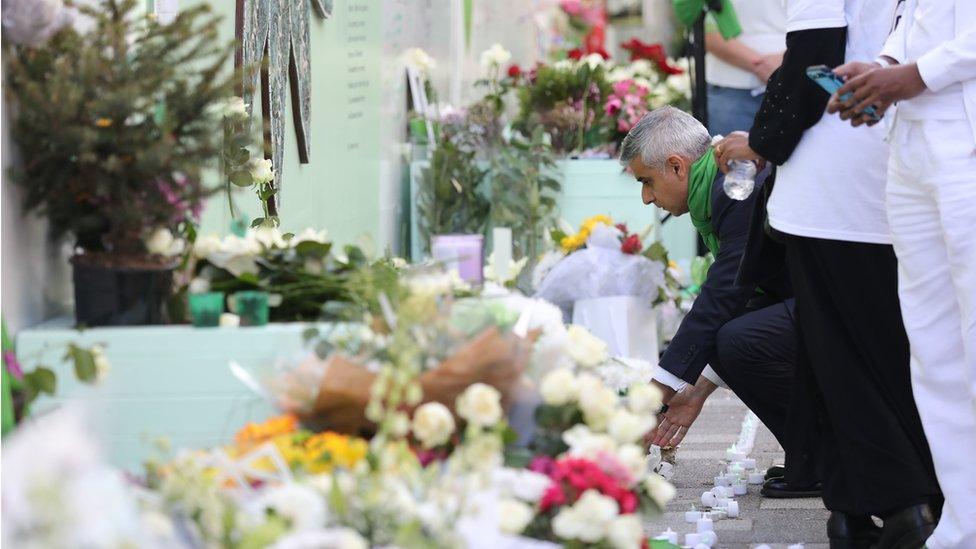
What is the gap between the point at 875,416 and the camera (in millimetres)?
3557

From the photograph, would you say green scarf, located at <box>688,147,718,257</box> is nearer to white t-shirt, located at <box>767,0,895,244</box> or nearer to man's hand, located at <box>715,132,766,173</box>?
man's hand, located at <box>715,132,766,173</box>

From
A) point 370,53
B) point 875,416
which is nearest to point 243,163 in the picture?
point 875,416

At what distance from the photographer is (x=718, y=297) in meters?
4.20

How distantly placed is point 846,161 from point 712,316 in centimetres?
81

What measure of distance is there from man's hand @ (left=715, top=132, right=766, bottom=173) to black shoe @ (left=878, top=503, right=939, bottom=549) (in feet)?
2.82

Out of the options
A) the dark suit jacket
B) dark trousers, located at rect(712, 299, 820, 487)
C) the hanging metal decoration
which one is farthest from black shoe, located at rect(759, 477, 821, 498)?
the hanging metal decoration

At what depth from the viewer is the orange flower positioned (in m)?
2.23

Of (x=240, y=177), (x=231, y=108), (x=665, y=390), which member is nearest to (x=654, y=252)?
(x=665, y=390)

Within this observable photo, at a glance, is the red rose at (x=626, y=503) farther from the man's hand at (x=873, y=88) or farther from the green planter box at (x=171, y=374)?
the man's hand at (x=873, y=88)

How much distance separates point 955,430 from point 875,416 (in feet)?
0.83

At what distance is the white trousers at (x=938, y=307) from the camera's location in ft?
10.5

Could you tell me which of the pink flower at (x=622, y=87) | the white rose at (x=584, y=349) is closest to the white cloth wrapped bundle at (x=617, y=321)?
the pink flower at (x=622, y=87)

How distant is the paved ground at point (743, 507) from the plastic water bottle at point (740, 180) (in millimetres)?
829

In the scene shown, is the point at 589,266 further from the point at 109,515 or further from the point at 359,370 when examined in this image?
the point at 109,515
